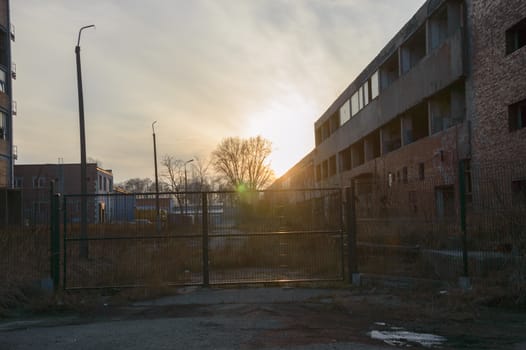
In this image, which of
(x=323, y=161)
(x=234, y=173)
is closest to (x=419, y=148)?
(x=323, y=161)

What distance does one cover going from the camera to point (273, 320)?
9102mm

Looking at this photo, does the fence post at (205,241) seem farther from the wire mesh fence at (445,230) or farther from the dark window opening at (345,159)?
the dark window opening at (345,159)

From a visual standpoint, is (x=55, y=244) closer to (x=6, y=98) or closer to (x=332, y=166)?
(x=6, y=98)

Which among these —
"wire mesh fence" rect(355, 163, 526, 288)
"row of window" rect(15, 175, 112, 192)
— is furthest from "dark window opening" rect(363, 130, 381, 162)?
"row of window" rect(15, 175, 112, 192)

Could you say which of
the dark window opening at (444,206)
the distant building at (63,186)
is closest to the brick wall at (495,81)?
the dark window opening at (444,206)

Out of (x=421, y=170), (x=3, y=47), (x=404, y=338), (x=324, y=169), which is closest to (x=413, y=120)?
(x=421, y=170)

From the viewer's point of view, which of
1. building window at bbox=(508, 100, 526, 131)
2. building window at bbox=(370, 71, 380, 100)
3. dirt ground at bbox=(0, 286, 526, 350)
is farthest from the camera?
building window at bbox=(370, 71, 380, 100)

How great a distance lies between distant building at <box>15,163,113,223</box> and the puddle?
7.42m

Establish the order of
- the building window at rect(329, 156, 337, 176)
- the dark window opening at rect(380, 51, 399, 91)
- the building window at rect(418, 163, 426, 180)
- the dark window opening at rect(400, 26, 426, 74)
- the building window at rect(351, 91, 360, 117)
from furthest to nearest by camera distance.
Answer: the building window at rect(329, 156, 337, 176)
the building window at rect(351, 91, 360, 117)
the dark window opening at rect(380, 51, 399, 91)
the dark window opening at rect(400, 26, 426, 74)
the building window at rect(418, 163, 426, 180)

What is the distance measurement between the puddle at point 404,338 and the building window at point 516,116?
50.7 feet

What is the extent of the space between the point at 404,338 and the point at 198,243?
6816 mm

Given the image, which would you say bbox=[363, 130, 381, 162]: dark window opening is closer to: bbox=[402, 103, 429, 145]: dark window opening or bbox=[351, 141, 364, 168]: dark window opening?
bbox=[351, 141, 364, 168]: dark window opening

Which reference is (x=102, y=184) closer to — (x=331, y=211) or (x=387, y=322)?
(x=331, y=211)

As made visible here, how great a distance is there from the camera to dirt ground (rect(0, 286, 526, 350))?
24.9ft
